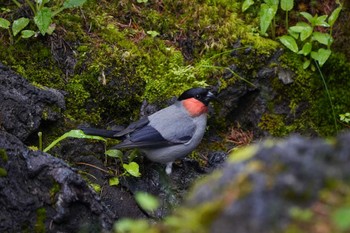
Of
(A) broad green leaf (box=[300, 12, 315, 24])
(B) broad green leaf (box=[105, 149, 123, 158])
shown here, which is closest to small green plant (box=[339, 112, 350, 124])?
(A) broad green leaf (box=[300, 12, 315, 24])

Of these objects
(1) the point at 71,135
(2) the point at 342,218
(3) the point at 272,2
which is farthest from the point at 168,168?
(2) the point at 342,218

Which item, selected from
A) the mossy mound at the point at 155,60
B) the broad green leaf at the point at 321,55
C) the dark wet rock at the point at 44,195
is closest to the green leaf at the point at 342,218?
the dark wet rock at the point at 44,195

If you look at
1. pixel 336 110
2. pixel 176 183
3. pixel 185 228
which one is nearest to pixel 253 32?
pixel 336 110

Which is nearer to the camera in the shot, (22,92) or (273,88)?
(22,92)

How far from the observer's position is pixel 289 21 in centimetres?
699

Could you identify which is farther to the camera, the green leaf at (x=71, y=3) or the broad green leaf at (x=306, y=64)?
the broad green leaf at (x=306, y=64)

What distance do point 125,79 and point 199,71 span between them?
0.89 metres

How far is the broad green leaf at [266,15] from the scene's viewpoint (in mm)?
6461

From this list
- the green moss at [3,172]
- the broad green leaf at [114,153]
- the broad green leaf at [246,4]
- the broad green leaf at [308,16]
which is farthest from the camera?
the broad green leaf at [246,4]

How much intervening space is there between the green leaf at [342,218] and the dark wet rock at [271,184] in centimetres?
10

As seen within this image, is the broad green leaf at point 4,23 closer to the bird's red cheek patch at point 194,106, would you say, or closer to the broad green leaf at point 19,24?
the broad green leaf at point 19,24

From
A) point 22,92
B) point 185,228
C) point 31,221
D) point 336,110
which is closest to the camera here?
point 185,228

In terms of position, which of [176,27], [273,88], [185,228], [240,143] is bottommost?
[240,143]

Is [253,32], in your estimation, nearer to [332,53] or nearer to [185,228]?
[332,53]
